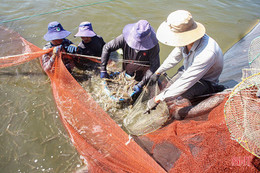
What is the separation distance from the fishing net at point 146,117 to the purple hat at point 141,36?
33.0 inches

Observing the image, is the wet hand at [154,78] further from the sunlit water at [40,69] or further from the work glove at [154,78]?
the sunlit water at [40,69]

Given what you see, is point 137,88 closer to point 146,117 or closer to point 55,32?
point 146,117

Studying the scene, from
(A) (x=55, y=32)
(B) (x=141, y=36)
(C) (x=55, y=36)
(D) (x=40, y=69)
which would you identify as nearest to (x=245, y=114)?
(B) (x=141, y=36)

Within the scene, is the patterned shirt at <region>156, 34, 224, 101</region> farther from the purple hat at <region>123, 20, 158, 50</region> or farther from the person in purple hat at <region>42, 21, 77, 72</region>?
the person in purple hat at <region>42, 21, 77, 72</region>

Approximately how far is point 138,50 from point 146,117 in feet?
4.72

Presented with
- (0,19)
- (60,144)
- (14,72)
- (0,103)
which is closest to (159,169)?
(60,144)

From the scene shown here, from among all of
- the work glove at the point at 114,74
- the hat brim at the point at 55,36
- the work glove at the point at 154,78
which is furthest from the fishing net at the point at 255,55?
the hat brim at the point at 55,36

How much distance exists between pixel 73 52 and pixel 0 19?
174 inches

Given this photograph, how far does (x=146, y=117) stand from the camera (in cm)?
325

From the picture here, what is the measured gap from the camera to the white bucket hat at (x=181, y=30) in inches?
83.6

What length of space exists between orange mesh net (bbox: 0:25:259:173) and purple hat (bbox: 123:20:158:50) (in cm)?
140

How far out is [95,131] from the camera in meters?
2.79

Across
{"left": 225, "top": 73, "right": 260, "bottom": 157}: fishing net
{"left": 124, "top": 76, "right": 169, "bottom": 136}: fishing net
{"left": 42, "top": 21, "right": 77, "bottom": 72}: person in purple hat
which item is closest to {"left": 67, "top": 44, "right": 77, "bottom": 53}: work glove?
{"left": 42, "top": 21, "right": 77, "bottom": 72}: person in purple hat

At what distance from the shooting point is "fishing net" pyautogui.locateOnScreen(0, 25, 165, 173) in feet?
7.50
